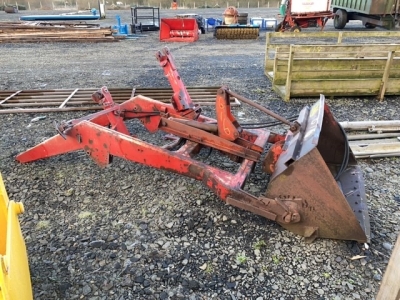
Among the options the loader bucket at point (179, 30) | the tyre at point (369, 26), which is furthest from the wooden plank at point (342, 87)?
the tyre at point (369, 26)

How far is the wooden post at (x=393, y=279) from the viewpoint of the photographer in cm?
152

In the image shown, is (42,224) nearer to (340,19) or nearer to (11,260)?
(11,260)

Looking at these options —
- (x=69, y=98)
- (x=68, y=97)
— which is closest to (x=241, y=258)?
(x=69, y=98)

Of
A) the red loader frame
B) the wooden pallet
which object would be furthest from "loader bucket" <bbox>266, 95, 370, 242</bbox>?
the wooden pallet

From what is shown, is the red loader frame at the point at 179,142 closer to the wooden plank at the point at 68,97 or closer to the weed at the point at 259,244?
the weed at the point at 259,244

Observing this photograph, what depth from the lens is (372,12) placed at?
1644cm

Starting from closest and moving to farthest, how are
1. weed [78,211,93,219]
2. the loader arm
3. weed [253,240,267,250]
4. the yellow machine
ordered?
the yellow machine
the loader arm
weed [253,240,267,250]
weed [78,211,93,219]

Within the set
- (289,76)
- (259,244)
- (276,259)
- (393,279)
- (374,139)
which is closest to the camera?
(393,279)

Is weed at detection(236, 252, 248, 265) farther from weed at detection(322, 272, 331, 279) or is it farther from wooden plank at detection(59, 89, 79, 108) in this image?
wooden plank at detection(59, 89, 79, 108)

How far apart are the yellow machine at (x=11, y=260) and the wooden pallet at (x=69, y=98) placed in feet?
13.1

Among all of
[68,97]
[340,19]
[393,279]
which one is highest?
[340,19]

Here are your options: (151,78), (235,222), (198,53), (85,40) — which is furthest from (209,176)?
(85,40)

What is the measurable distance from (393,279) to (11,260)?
1.84 metres

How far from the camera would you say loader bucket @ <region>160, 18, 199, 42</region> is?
15008 millimetres
